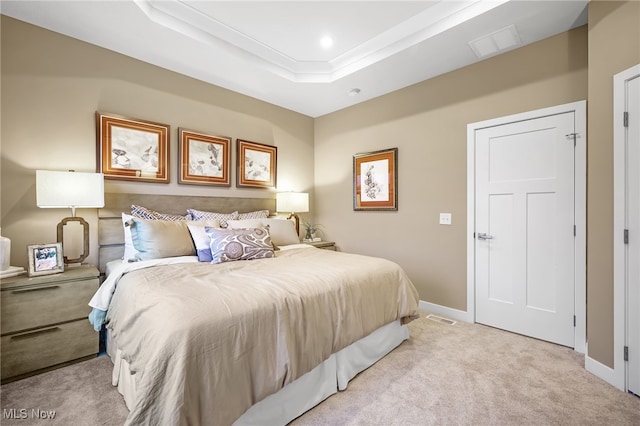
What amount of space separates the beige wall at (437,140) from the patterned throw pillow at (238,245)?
1754 millimetres

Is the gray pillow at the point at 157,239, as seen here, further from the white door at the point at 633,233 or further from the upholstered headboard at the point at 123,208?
the white door at the point at 633,233

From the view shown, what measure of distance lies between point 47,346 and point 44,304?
1.01 feet

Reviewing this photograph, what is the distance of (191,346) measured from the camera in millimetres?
1142

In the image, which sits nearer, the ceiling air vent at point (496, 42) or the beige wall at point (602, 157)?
the beige wall at point (602, 157)

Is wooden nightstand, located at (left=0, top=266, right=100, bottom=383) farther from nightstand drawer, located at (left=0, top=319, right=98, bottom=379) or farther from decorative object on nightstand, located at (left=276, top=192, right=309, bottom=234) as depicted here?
decorative object on nightstand, located at (left=276, top=192, right=309, bottom=234)

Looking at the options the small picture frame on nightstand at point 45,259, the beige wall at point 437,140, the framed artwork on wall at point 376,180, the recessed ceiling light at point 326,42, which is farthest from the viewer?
the framed artwork on wall at point 376,180

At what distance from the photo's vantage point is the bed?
1.14 meters

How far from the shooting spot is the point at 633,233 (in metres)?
1.79

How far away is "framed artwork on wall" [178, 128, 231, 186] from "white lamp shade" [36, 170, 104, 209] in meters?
0.93

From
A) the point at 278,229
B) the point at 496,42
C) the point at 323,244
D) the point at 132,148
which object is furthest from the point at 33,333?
the point at 496,42

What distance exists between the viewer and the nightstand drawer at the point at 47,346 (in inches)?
75.3

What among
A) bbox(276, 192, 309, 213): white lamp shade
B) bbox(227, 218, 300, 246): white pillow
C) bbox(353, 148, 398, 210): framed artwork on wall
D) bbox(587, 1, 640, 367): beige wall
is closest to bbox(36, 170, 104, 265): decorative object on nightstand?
bbox(227, 218, 300, 246): white pillow

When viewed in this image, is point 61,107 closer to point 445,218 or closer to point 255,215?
point 255,215

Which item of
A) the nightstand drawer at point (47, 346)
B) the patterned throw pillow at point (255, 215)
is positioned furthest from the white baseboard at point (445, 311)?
the nightstand drawer at point (47, 346)
